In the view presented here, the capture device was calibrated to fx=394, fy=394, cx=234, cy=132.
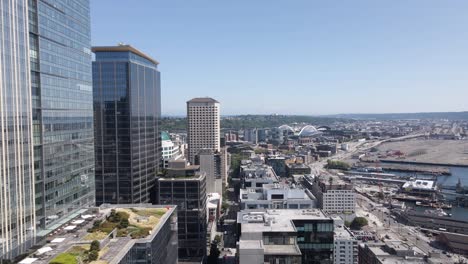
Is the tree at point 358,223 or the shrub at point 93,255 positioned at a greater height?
the shrub at point 93,255

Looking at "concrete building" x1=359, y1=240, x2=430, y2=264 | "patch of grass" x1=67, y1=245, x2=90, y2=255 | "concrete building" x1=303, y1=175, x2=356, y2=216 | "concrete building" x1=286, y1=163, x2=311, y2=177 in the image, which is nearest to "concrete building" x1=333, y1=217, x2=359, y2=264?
"concrete building" x1=359, y1=240, x2=430, y2=264

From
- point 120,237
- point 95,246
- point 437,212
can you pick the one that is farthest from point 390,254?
point 437,212

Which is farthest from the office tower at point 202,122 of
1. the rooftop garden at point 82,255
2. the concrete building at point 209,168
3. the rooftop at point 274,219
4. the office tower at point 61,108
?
the rooftop garden at point 82,255

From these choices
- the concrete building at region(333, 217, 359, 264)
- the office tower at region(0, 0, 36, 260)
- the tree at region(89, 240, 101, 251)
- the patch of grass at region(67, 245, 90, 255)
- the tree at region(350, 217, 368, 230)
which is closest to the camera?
the office tower at region(0, 0, 36, 260)

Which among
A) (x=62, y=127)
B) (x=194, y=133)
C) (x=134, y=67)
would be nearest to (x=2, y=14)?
(x=62, y=127)

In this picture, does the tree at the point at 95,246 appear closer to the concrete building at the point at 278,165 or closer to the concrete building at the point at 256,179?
the concrete building at the point at 256,179

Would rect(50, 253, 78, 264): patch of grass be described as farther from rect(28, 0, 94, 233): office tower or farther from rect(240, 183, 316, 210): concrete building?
rect(240, 183, 316, 210): concrete building
